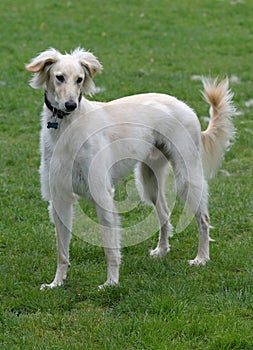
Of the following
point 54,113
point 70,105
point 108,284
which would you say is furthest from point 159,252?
point 70,105

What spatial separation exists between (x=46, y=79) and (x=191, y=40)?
9192mm

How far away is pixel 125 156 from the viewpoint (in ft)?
16.1

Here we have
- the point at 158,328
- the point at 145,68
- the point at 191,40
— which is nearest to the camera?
the point at 158,328

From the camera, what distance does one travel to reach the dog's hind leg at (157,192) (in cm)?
551

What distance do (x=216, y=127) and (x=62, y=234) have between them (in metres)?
1.66

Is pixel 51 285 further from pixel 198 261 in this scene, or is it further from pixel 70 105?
pixel 70 105

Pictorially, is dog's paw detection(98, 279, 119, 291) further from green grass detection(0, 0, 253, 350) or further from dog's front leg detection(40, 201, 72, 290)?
dog's front leg detection(40, 201, 72, 290)

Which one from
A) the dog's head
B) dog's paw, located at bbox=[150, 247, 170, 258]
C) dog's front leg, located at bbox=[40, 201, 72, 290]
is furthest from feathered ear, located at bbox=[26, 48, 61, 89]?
dog's paw, located at bbox=[150, 247, 170, 258]

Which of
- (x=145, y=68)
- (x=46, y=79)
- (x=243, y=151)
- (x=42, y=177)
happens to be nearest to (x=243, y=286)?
(x=42, y=177)

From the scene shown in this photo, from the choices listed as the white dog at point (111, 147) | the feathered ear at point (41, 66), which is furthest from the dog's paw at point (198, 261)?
the feathered ear at point (41, 66)

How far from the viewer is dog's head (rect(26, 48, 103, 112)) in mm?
4348

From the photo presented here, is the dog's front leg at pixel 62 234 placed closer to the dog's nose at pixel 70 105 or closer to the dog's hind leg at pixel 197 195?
the dog's nose at pixel 70 105

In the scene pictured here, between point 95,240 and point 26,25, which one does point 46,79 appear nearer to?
point 95,240

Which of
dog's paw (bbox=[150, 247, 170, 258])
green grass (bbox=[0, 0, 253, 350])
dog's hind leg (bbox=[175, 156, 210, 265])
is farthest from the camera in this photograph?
dog's paw (bbox=[150, 247, 170, 258])
